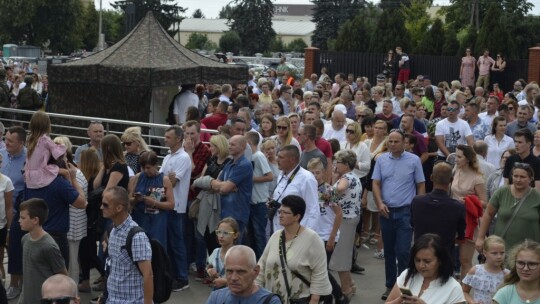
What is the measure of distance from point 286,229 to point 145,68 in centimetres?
944

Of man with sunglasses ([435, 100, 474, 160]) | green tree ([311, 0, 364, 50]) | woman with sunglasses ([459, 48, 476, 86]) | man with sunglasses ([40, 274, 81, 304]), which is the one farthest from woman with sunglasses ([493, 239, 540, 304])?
green tree ([311, 0, 364, 50])

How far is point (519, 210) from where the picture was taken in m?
9.24

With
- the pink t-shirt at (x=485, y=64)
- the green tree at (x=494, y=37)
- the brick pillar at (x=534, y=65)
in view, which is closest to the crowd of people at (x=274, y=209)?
the pink t-shirt at (x=485, y=64)

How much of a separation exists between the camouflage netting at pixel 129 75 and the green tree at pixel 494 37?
59.2 feet

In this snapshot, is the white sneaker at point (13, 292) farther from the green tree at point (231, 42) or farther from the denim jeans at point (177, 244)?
the green tree at point (231, 42)

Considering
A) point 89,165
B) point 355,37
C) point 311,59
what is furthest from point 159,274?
point 355,37

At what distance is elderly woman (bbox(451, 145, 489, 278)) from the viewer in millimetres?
10461

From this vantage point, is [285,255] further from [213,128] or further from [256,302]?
[213,128]

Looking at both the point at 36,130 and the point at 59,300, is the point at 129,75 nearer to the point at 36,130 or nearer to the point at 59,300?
the point at 36,130

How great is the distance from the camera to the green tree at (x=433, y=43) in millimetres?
37469

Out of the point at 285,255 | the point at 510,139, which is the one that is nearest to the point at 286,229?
the point at 285,255

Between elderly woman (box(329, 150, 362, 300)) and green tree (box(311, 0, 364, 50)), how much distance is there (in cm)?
7334

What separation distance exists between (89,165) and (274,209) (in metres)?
2.31

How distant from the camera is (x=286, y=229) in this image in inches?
298
